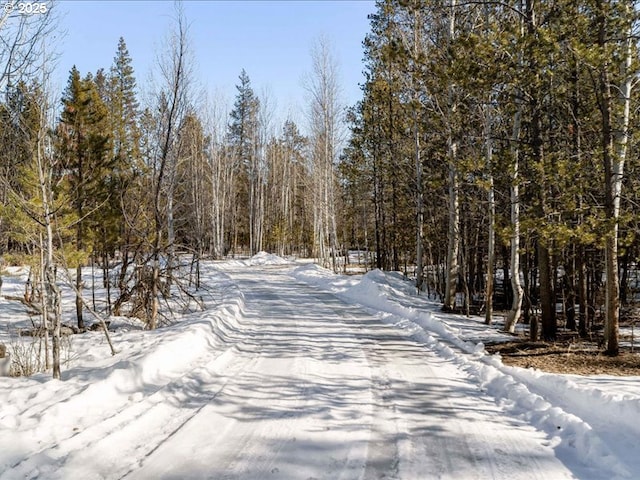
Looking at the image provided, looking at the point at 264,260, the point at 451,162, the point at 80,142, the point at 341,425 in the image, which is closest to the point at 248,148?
the point at 264,260

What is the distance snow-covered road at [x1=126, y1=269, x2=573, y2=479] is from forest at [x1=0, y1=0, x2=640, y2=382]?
10.4ft

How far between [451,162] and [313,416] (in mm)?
7542

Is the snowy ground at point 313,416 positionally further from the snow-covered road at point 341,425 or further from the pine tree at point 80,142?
the pine tree at point 80,142

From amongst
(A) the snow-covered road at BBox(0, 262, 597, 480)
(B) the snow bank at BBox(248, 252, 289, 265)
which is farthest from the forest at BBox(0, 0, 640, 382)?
(B) the snow bank at BBox(248, 252, 289, 265)

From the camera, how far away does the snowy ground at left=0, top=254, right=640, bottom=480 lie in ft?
12.6

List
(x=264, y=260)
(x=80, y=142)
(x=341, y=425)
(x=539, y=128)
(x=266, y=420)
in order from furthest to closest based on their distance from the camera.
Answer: (x=264, y=260) → (x=80, y=142) → (x=539, y=128) → (x=266, y=420) → (x=341, y=425)

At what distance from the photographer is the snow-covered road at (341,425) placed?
3828 mm

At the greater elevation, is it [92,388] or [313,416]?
[92,388]

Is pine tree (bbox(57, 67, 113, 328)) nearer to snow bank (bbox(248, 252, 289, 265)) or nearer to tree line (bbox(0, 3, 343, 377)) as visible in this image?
tree line (bbox(0, 3, 343, 377))

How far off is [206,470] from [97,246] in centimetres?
2131

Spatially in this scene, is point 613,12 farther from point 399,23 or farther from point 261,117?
point 261,117

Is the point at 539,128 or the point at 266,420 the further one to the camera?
the point at 539,128

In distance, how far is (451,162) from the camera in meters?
10.7

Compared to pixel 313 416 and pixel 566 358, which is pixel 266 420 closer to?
pixel 313 416
